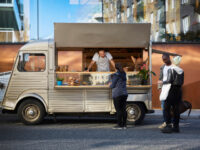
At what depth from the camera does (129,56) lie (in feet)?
40.0

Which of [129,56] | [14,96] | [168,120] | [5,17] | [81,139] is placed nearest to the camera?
[81,139]

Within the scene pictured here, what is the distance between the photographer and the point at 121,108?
9.63m

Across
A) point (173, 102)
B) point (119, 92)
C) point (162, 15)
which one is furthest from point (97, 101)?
point (162, 15)

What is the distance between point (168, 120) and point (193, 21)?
9356 mm

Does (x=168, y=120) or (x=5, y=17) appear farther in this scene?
(x=5, y=17)

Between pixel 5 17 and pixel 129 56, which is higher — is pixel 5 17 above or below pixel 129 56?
above

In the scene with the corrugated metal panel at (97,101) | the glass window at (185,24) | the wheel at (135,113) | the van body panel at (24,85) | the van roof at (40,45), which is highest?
the glass window at (185,24)

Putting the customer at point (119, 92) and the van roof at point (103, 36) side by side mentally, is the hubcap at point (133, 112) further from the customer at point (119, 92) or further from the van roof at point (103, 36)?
the van roof at point (103, 36)

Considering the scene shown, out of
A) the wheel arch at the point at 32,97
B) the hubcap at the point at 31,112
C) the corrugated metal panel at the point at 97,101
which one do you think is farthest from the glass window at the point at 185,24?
the hubcap at the point at 31,112

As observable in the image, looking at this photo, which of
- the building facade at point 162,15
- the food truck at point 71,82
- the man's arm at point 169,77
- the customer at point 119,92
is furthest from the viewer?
the building facade at point 162,15

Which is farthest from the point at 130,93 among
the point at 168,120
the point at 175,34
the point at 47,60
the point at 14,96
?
the point at 175,34

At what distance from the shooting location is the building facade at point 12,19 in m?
17.0

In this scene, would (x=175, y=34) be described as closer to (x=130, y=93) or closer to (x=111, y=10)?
(x=111, y=10)

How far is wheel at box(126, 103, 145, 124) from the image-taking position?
34.4 feet
